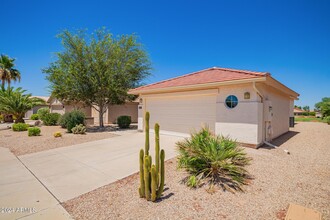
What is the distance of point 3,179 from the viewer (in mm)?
→ 4500

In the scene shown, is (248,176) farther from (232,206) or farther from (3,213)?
(3,213)

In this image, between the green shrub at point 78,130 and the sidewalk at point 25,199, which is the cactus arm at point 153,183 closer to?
the sidewalk at point 25,199

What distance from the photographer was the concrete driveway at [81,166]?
13.6ft

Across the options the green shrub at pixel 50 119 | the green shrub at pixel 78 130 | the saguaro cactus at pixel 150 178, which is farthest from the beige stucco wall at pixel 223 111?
the green shrub at pixel 50 119

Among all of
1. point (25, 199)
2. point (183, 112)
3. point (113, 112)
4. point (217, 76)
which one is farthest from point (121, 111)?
point (25, 199)

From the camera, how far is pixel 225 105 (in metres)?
8.17

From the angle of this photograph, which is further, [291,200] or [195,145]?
[195,145]

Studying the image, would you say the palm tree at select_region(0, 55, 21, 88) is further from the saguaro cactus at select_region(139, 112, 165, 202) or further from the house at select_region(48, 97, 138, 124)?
the saguaro cactus at select_region(139, 112, 165, 202)

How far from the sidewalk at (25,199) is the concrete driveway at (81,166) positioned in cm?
18

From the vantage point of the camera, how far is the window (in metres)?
7.89

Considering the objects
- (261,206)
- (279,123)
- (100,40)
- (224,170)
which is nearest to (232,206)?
(261,206)

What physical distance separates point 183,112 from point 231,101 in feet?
9.95

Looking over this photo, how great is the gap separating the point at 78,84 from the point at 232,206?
45.5 feet

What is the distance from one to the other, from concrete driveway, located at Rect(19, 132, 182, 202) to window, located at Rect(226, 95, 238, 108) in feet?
11.3
